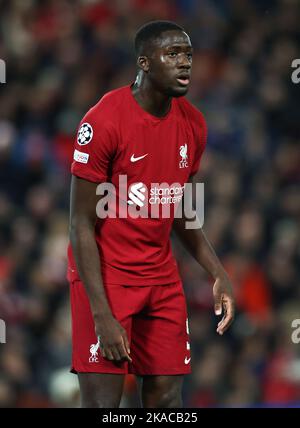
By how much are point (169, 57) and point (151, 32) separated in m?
0.13

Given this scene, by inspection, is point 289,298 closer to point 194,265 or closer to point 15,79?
point 194,265

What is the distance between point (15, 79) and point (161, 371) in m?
4.94

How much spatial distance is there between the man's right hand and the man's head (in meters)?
0.90

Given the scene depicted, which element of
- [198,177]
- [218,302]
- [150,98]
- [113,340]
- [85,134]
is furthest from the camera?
[198,177]

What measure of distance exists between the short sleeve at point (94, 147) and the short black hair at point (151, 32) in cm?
33

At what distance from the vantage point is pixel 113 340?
12.6 feet

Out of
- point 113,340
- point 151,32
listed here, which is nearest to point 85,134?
point 151,32

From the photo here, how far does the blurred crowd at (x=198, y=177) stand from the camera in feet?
22.3

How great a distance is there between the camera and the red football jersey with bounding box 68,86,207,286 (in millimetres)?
3955

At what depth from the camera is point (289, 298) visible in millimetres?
7355

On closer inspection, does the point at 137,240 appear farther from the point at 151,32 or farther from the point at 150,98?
the point at 151,32

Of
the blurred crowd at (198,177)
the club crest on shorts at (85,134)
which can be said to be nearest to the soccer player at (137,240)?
the club crest on shorts at (85,134)

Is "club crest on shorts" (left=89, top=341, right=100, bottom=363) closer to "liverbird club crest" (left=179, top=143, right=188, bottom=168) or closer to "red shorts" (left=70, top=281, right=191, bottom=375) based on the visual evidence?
"red shorts" (left=70, top=281, right=191, bottom=375)
